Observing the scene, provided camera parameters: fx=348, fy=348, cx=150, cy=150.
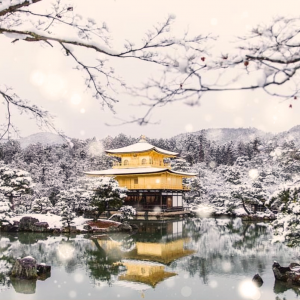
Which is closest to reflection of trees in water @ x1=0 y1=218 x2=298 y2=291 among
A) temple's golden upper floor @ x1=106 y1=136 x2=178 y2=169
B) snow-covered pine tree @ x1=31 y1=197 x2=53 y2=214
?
snow-covered pine tree @ x1=31 y1=197 x2=53 y2=214

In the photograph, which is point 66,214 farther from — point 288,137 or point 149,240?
point 288,137

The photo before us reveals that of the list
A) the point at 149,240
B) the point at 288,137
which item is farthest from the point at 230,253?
the point at 288,137

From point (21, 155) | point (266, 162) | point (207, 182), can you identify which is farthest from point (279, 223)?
point (21, 155)

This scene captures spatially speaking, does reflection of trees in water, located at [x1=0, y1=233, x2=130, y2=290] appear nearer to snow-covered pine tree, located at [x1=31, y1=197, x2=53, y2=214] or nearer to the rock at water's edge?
the rock at water's edge

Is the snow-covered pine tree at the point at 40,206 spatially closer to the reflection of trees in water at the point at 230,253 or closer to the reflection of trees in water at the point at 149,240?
the reflection of trees in water at the point at 149,240

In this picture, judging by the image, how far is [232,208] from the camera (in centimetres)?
2502

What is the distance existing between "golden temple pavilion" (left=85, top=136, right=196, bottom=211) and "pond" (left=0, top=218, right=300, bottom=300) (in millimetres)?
10593

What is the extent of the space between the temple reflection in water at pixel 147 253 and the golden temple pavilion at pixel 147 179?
879 cm

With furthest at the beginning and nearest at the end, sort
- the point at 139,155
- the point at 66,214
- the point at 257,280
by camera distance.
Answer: the point at 139,155 → the point at 66,214 → the point at 257,280

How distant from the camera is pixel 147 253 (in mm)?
10750

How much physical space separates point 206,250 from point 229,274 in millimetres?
3209

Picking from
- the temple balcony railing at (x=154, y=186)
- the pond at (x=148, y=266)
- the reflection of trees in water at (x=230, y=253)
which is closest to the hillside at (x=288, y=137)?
the temple balcony railing at (x=154, y=186)

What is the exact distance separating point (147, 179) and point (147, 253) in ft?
49.9

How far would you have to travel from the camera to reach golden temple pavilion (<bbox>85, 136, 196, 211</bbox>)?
25000mm
